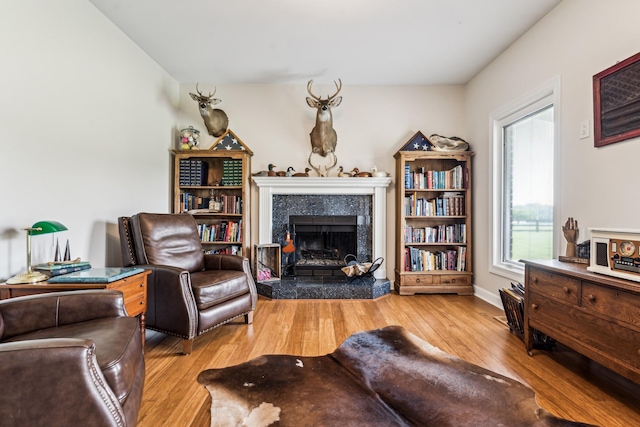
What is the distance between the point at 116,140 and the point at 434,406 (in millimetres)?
3231

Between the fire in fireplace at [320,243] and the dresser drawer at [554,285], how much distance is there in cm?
209

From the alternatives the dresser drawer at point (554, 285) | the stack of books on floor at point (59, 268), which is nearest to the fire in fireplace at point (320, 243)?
the dresser drawer at point (554, 285)

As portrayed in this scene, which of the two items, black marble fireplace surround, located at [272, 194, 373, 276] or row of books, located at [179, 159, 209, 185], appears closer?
row of books, located at [179, 159, 209, 185]

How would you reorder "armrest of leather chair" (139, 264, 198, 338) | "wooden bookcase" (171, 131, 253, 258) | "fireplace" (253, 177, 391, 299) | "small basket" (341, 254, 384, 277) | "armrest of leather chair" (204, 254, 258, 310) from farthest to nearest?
"fireplace" (253, 177, 391, 299), "wooden bookcase" (171, 131, 253, 258), "small basket" (341, 254, 384, 277), "armrest of leather chair" (204, 254, 258, 310), "armrest of leather chair" (139, 264, 198, 338)

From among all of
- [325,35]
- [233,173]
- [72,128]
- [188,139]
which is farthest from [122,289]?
[325,35]

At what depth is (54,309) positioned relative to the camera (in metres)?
1.40

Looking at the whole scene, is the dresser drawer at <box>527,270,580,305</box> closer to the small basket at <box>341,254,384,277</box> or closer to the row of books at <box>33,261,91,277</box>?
the small basket at <box>341,254,384,277</box>

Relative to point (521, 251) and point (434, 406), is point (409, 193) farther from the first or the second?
point (434, 406)

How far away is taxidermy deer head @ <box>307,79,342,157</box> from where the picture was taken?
3574 mm

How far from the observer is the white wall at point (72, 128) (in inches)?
71.6

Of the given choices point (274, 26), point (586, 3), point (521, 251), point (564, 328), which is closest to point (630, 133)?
point (586, 3)

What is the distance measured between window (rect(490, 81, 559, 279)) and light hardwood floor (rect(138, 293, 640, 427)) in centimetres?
70

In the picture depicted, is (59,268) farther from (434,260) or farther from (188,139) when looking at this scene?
(434,260)

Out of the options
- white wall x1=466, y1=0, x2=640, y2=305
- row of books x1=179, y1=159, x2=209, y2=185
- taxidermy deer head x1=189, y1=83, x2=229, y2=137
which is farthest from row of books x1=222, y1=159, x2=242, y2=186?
white wall x1=466, y1=0, x2=640, y2=305
